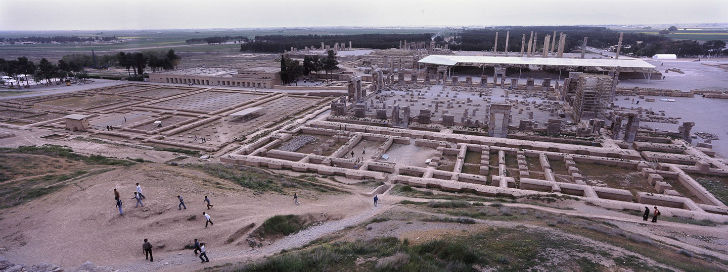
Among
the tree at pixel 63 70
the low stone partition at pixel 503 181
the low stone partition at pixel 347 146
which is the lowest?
the low stone partition at pixel 503 181

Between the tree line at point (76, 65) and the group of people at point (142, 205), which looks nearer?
the group of people at point (142, 205)

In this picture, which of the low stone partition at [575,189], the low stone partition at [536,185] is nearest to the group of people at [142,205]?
the low stone partition at [536,185]

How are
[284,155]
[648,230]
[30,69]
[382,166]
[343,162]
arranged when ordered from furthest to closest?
[30,69] → [284,155] → [343,162] → [382,166] → [648,230]

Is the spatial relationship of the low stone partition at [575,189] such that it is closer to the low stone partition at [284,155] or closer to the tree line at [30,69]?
the low stone partition at [284,155]

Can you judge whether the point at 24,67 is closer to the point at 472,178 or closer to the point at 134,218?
the point at 134,218

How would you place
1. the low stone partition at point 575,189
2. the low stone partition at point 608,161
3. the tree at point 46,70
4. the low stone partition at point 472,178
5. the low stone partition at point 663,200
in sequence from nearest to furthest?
the low stone partition at point 663,200 < the low stone partition at point 575,189 < the low stone partition at point 472,178 < the low stone partition at point 608,161 < the tree at point 46,70

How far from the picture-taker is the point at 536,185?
2162 centimetres

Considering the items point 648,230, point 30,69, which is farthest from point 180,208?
point 30,69

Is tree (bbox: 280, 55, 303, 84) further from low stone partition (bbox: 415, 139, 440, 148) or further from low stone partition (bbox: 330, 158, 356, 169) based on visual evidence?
low stone partition (bbox: 330, 158, 356, 169)

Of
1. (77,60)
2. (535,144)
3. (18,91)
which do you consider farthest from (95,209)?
(77,60)

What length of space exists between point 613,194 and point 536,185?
156 inches

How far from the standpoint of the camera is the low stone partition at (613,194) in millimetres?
20375

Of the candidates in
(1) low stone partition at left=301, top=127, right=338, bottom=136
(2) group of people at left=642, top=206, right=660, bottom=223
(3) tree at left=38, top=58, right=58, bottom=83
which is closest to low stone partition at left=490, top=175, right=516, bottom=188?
(2) group of people at left=642, top=206, right=660, bottom=223

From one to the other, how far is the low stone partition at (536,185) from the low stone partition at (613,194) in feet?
8.09
